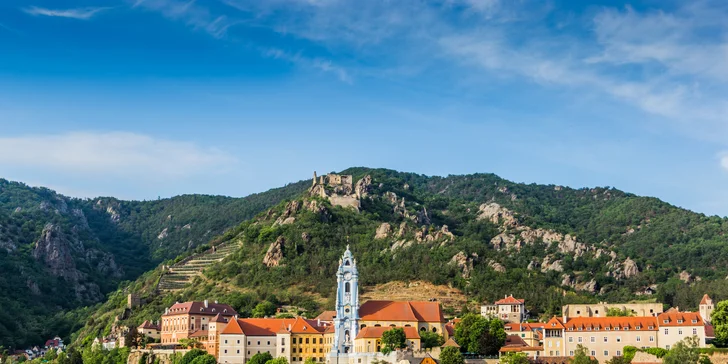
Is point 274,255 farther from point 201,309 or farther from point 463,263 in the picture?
point 201,309

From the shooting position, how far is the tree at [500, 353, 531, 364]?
7575cm

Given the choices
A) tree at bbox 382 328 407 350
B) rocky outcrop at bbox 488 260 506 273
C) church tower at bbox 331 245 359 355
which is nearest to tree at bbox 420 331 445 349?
tree at bbox 382 328 407 350

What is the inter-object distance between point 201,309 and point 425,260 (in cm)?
3731

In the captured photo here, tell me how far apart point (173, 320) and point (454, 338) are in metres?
34.2

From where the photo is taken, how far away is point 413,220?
527 ft

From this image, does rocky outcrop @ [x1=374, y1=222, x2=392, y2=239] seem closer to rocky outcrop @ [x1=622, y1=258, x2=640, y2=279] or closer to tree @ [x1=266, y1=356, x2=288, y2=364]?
rocky outcrop @ [x1=622, y1=258, x2=640, y2=279]

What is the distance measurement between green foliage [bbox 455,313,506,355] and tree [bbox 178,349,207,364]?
78.0 ft

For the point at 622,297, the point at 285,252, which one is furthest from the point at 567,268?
A: the point at 285,252

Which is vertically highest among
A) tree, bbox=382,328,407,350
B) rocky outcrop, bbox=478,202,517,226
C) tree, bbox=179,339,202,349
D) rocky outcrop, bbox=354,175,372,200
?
rocky outcrop, bbox=354,175,372,200

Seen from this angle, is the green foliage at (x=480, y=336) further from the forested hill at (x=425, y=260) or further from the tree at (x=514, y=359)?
the forested hill at (x=425, y=260)

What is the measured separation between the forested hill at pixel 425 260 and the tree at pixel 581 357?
2768 centimetres

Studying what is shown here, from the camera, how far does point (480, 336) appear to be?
3241 inches

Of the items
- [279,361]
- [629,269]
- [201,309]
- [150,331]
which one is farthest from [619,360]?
[629,269]

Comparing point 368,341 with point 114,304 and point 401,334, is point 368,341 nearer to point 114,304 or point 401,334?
point 401,334
